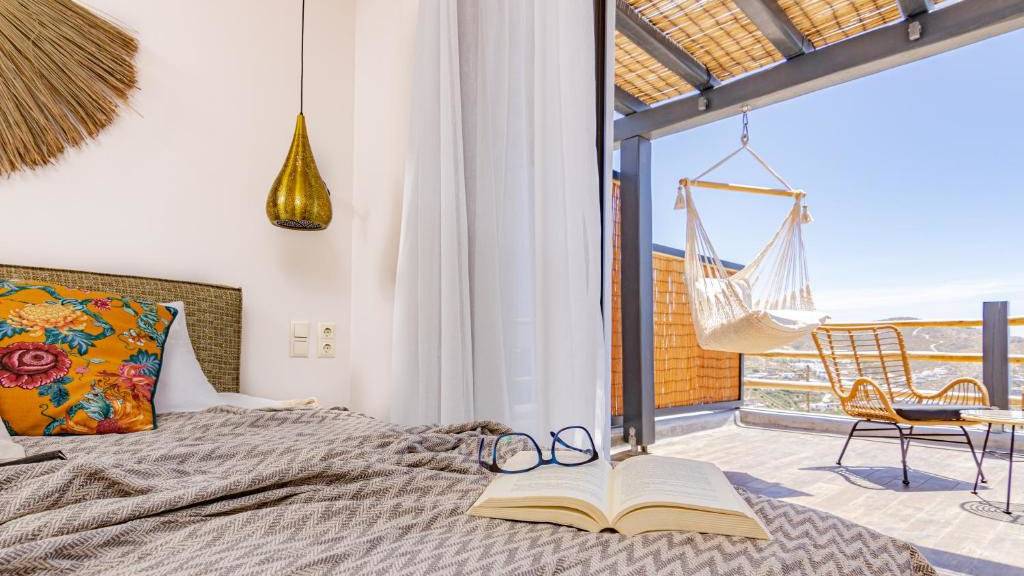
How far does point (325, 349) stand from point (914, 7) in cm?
243

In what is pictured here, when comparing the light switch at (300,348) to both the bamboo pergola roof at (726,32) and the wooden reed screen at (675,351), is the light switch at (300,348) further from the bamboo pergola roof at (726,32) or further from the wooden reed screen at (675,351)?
the wooden reed screen at (675,351)

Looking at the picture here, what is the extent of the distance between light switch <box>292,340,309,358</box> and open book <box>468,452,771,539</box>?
1.31 meters

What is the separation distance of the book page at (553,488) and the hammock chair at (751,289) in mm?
2246

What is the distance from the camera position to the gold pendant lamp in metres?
1.57

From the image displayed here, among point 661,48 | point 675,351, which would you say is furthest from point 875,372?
point 661,48

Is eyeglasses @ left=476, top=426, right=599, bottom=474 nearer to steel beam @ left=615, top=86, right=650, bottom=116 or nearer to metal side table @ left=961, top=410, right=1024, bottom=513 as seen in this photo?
metal side table @ left=961, top=410, right=1024, bottom=513

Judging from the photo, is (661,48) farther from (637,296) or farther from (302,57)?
(302,57)

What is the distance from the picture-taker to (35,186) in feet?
4.44

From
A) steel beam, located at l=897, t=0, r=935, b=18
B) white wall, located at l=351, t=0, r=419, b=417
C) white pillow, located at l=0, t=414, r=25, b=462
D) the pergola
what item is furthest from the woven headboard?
steel beam, located at l=897, t=0, r=935, b=18

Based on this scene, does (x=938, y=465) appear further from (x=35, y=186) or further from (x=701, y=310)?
(x=35, y=186)

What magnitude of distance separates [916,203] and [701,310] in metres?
3.03

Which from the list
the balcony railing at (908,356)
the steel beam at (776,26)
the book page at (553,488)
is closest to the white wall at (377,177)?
the book page at (553,488)

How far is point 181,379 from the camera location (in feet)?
4.39

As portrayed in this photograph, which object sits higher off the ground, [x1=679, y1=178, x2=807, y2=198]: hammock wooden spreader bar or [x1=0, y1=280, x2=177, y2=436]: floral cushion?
[x1=679, y1=178, x2=807, y2=198]: hammock wooden spreader bar
